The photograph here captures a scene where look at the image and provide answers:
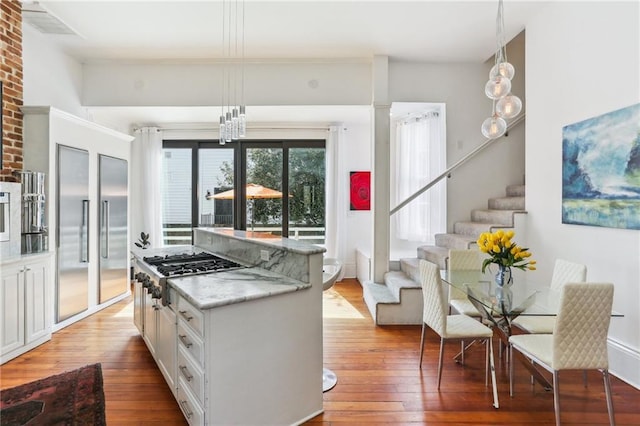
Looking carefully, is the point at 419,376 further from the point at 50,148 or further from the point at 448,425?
the point at 50,148

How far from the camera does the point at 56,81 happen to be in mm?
4477

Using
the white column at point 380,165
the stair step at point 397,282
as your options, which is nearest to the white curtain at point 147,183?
the white column at point 380,165

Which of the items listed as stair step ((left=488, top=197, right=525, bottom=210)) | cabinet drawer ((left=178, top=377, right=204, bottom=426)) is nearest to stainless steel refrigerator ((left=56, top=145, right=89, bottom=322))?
cabinet drawer ((left=178, top=377, right=204, bottom=426))

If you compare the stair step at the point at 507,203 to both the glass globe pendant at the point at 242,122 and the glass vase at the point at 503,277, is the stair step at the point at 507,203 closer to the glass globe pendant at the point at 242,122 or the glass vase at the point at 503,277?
the glass vase at the point at 503,277

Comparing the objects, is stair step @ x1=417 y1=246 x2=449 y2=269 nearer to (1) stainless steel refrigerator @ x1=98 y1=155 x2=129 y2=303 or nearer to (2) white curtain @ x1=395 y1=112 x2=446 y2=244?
(2) white curtain @ x1=395 y1=112 x2=446 y2=244

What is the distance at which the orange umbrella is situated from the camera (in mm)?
5918

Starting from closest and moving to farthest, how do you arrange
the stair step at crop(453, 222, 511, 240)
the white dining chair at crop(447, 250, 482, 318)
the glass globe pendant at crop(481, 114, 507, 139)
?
the glass globe pendant at crop(481, 114, 507, 139), the white dining chair at crop(447, 250, 482, 318), the stair step at crop(453, 222, 511, 240)

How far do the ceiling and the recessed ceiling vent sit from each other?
0.14 ft

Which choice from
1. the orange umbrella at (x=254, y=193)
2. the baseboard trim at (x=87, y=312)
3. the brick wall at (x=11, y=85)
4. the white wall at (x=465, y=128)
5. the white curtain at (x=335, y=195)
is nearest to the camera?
the brick wall at (x=11, y=85)

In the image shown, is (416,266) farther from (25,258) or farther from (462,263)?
(25,258)

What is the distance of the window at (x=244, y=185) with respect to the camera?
647 cm

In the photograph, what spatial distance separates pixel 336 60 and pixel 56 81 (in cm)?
362

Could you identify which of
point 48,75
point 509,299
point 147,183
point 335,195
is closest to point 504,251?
point 509,299

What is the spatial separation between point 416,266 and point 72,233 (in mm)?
4082
